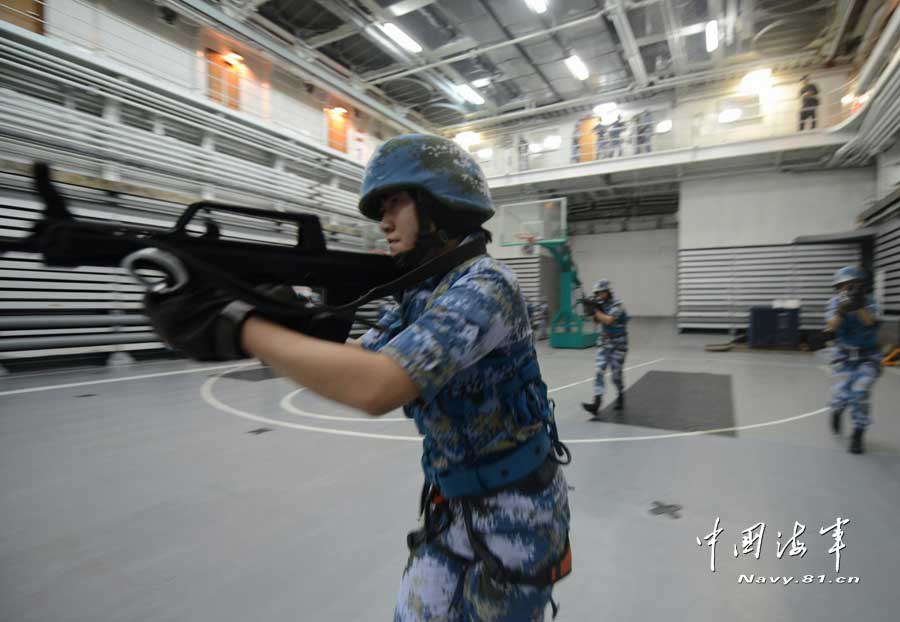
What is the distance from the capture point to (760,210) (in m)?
15.0

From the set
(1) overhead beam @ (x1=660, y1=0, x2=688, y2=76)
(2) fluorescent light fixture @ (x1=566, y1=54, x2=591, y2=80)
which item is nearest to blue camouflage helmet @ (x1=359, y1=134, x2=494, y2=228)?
(1) overhead beam @ (x1=660, y1=0, x2=688, y2=76)

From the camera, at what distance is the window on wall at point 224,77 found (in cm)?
1092

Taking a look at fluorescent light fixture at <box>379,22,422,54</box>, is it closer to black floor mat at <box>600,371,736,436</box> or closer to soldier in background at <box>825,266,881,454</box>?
black floor mat at <box>600,371,736,436</box>

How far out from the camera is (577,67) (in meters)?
13.9

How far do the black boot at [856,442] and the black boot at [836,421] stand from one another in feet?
1.47

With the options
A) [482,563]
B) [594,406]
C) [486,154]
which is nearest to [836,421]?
[594,406]

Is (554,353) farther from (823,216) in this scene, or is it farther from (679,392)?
(823,216)

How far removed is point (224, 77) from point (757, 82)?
15.9m

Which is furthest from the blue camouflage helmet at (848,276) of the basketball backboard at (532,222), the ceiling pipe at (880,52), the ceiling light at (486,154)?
the ceiling light at (486,154)

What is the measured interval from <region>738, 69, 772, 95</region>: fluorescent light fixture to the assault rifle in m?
18.0

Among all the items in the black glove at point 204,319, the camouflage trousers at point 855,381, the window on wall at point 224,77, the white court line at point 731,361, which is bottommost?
the white court line at point 731,361

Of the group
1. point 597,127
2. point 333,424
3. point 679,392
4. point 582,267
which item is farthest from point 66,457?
point 582,267

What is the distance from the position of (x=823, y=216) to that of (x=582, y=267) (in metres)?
9.78

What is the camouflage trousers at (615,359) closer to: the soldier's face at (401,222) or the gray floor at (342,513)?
the gray floor at (342,513)
